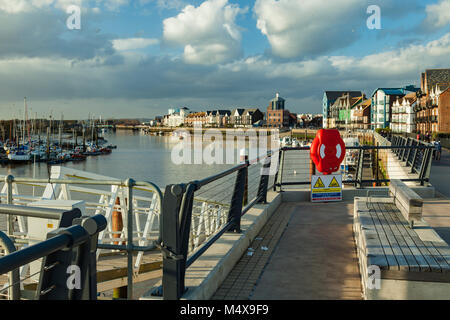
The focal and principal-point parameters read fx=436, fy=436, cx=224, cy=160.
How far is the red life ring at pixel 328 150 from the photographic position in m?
10.0

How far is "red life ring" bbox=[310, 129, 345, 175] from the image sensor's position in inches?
395

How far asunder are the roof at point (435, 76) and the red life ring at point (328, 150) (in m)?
76.6

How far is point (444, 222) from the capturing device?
750cm

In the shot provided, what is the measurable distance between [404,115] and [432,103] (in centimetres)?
2358

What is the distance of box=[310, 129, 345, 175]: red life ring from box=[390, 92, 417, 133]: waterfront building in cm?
8681

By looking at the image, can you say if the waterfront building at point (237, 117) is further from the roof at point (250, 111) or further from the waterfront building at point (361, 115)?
the waterfront building at point (361, 115)

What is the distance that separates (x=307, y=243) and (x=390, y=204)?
1.60 m

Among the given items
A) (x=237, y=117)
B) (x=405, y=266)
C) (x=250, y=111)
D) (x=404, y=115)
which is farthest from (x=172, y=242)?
(x=237, y=117)

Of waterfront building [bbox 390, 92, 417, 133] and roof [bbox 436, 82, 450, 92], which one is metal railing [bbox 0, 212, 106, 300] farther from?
waterfront building [bbox 390, 92, 417, 133]

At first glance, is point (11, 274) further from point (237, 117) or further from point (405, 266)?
→ point (237, 117)

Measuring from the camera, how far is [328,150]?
1005cm

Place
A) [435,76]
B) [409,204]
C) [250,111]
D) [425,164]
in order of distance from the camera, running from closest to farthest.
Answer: [409,204] → [425,164] → [435,76] → [250,111]

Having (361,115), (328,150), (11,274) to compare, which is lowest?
(11,274)

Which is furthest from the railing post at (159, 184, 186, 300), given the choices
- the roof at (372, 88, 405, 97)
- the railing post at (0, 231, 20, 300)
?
the roof at (372, 88, 405, 97)
